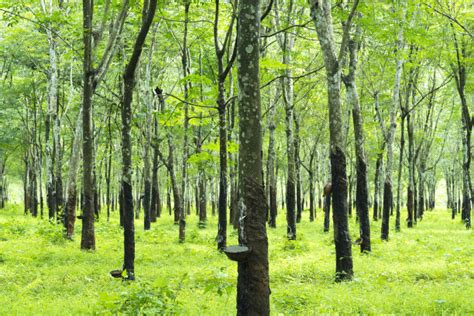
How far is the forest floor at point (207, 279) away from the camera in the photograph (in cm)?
647

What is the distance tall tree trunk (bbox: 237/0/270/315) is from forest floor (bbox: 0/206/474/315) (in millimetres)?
672

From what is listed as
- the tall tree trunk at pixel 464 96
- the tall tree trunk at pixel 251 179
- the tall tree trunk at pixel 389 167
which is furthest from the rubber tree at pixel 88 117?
the tall tree trunk at pixel 464 96

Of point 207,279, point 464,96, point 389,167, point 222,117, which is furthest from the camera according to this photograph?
point 464,96

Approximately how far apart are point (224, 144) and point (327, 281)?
17.3 feet

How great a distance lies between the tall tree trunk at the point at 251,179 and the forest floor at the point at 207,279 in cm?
67

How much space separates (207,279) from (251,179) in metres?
4.79

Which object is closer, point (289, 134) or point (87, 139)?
point (87, 139)

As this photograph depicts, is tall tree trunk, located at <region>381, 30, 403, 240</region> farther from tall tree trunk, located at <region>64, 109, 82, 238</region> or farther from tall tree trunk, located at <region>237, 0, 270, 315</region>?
tall tree trunk, located at <region>237, 0, 270, 315</region>

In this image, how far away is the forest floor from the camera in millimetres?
6469

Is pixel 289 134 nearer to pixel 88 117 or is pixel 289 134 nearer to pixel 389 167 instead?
pixel 389 167

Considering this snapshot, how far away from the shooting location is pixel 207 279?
906cm

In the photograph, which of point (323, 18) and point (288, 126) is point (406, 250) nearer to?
point (288, 126)

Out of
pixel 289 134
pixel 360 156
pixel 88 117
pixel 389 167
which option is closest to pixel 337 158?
pixel 360 156

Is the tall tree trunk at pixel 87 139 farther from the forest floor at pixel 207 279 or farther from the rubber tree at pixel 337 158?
the rubber tree at pixel 337 158
